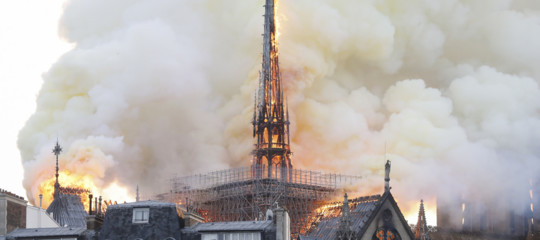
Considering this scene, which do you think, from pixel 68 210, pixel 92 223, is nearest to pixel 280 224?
pixel 92 223

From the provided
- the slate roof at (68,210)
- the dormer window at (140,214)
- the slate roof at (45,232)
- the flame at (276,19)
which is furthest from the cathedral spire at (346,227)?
the flame at (276,19)

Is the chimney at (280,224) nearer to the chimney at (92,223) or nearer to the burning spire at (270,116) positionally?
the chimney at (92,223)

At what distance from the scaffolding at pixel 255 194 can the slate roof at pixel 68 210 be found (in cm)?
1081

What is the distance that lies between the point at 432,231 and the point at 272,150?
858 inches

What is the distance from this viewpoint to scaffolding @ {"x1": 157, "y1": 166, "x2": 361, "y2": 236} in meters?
113

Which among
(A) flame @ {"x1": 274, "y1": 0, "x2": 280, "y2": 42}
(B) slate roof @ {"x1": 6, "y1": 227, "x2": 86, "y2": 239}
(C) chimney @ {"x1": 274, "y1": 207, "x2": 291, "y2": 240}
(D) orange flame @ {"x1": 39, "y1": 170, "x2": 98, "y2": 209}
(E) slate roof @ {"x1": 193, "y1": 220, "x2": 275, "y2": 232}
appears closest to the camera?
(C) chimney @ {"x1": 274, "y1": 207, "x2": 291, "y2": 240}

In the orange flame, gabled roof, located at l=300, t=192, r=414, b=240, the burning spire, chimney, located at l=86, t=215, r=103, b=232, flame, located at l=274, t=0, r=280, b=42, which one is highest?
flame, located at l=274, t=0, r=280, b=42

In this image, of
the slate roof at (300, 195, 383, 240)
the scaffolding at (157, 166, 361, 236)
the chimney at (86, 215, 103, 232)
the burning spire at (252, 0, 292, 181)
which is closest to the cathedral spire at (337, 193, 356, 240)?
the slate roof at (300, 195, 383, 240)

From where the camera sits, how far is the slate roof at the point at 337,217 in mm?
82500

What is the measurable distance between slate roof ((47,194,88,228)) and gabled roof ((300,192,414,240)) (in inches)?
1235

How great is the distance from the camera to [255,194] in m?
115

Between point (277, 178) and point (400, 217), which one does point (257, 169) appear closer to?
point (277, 178)

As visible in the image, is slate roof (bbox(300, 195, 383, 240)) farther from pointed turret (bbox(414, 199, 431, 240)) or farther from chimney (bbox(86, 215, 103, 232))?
chimney (bbox(86, 215, 103, 232))

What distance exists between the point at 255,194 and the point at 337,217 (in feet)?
76.7
